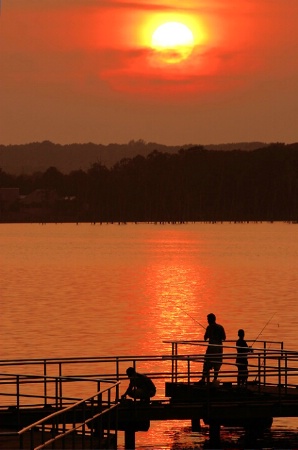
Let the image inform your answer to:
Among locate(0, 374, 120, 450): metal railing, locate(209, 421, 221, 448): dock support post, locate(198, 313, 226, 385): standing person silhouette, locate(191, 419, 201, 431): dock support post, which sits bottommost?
locate(191, 419, 201, 431): dock support post

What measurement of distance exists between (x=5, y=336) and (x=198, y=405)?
4631cm

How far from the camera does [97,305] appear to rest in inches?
3952

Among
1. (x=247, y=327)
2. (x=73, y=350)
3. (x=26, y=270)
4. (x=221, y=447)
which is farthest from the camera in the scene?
(x=26, y=270)

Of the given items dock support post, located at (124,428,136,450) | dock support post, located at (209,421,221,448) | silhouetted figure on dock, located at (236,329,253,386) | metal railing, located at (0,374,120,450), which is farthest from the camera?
dock support post, located at (209,421,221,448)

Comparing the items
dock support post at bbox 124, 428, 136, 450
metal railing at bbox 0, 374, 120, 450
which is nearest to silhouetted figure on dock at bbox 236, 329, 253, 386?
dock support post at bbox 124, 428, 136, 450

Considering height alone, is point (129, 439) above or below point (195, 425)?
above

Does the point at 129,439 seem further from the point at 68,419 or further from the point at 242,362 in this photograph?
the point at 242,362

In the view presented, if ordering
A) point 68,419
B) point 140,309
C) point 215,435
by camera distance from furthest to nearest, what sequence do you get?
point 140,309, point 215,435, point 68,419

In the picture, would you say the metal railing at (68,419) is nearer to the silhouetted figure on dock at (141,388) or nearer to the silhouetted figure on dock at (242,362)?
the silhouetted figure on dock at (141,388)

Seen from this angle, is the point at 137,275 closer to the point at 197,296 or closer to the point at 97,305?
the point at 197,296

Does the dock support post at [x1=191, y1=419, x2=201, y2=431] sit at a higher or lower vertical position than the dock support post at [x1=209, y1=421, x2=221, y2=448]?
lower

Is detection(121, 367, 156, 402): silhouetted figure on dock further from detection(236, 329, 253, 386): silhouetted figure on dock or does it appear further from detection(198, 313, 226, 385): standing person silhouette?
detection(236, 329, 253, 386): silhouetted figure on dock

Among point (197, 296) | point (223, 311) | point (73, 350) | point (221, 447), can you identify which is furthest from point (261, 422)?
point (197, 296)

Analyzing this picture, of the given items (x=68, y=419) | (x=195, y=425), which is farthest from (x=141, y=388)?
(x=195, y=425)
